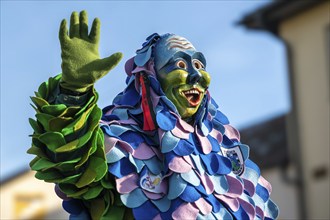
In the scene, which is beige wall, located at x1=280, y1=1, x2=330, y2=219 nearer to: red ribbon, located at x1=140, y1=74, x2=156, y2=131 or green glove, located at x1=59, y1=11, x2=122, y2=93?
red ribbon, located at x1=140, y1=74, x2=156, y2=131

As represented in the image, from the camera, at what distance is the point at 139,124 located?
4.10 meters

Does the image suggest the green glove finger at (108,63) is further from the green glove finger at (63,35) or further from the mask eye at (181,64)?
the mask eye at (181,64)

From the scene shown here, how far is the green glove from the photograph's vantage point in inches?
149

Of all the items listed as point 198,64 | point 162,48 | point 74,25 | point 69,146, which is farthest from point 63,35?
point 198,64

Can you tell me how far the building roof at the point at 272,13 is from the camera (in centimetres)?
1209

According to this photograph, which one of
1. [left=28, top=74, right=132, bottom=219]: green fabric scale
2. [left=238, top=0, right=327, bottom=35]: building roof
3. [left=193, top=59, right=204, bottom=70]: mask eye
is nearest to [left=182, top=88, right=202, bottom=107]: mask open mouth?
[left=193, top=59, right=204, bottom=70]: mask eye

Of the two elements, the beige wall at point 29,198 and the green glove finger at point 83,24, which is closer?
the green glove finger at point 83,24

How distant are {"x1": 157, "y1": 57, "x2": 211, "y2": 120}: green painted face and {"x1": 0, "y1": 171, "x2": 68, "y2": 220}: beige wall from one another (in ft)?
33.9

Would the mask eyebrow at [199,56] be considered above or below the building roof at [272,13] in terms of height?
above

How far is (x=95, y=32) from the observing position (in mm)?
3867

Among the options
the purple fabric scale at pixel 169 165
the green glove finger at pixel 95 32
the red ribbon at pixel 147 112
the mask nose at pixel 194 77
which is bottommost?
the purple fabric scale at pixel 169 165

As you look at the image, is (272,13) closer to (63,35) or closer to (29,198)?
(29,198)

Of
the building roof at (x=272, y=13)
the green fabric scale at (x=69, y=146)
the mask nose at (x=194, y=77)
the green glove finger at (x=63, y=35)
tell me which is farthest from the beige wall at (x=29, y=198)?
the green glove finger at (x=63, y=35)

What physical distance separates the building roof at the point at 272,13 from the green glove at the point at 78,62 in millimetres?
8388
